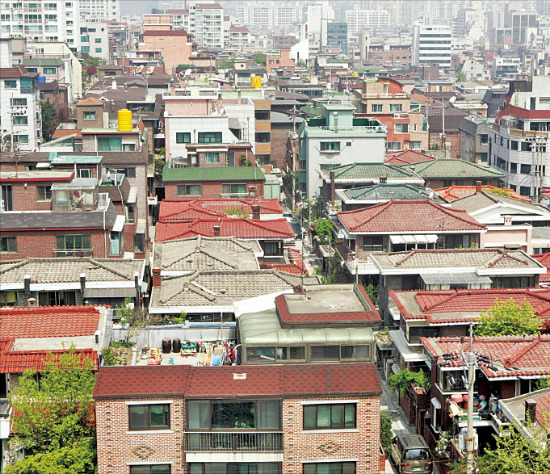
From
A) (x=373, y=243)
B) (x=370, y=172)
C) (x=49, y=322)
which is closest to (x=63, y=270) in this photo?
(x=49, y=322)

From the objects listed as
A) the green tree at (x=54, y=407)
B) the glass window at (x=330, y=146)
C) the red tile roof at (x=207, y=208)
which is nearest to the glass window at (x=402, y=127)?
the glass window at (x=330, y=146)

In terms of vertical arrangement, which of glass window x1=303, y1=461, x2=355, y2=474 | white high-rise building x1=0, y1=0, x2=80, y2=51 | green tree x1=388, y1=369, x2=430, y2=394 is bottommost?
green tree x1=388, y1=369, x2=430, y2=394

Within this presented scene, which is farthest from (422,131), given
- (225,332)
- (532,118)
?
(225,332)

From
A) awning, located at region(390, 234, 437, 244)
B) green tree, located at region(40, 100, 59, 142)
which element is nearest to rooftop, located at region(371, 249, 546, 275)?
awning, located at region(390, 234, 437, 244)

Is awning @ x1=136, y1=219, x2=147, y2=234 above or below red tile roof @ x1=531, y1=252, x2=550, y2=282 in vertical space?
above

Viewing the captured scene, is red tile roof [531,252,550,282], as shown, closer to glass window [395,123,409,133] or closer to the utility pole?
the utility pole

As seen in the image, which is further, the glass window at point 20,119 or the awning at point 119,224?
the glass window at point 20,119

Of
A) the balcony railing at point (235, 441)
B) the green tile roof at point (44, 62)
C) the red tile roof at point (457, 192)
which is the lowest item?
the balcony railing at point (235, 441)

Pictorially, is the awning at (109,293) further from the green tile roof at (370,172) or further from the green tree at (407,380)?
the green tile roof at (370,172)
